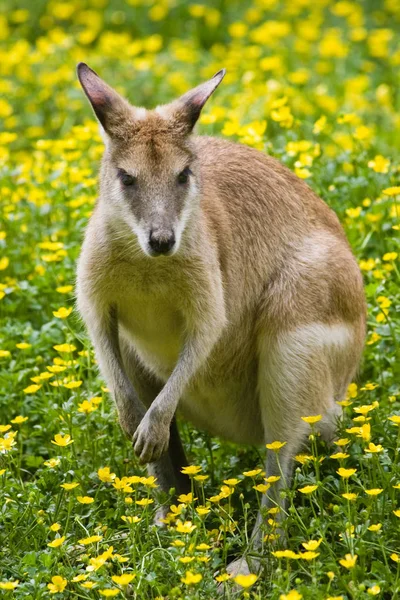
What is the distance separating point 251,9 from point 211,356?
24.0 feet

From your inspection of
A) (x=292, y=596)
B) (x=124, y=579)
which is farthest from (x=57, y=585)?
(x=292, y=596)

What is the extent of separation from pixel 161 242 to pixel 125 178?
0.41 metres

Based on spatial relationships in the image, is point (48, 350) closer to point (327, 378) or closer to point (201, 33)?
point (327, 378)

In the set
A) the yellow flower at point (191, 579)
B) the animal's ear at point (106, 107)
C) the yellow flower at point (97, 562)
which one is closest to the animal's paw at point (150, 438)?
Answer: the yellow flower at point (97, 562)

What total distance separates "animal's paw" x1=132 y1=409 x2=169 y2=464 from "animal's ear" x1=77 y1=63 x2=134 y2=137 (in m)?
1.19

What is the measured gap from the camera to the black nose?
432 cm

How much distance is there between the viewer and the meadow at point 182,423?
4141 mm

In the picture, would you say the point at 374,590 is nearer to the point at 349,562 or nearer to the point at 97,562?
the point at 349,562

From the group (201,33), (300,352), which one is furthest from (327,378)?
(201,33)

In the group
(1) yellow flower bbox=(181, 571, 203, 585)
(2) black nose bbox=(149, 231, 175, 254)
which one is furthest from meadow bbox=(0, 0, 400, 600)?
(2) black nose bbox=(149, 231, 175, 254)

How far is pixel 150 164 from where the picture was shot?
14.9 ft

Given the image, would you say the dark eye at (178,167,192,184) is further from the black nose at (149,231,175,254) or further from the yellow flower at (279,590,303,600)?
the yellow flower at (279,590,303,600)

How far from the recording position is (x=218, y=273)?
489cm

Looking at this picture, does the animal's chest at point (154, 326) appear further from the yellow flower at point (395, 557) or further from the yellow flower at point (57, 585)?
the yellow flower at point (395, 557)
